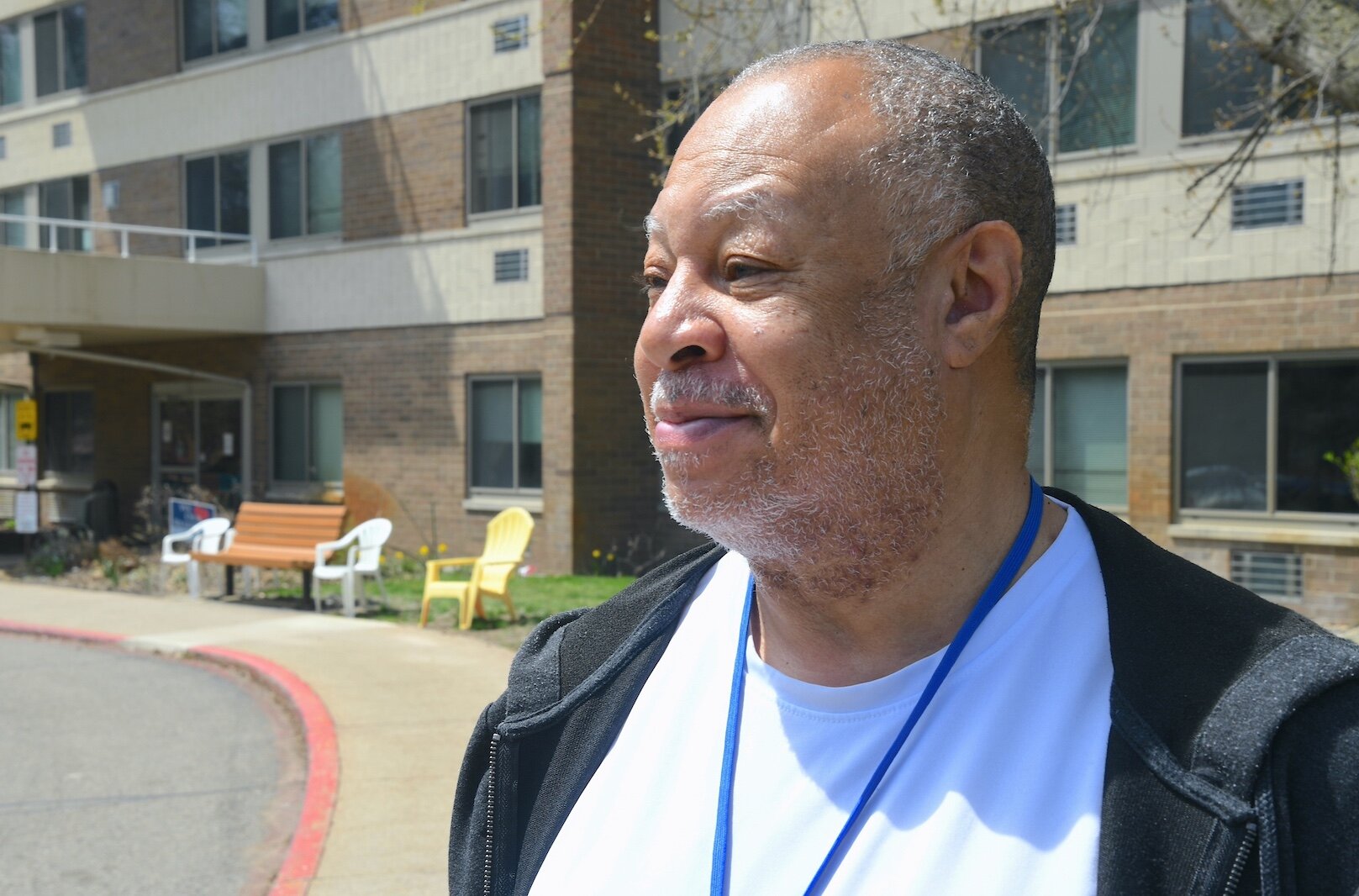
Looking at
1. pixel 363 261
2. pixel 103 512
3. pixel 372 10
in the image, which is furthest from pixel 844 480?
pixel 103 512

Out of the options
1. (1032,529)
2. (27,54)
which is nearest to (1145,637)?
(1032,529)

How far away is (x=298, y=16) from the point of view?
65.8 feet

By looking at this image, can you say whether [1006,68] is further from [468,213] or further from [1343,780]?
[1343,780]

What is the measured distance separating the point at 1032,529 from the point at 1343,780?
0.50m

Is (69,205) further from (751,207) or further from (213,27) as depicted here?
(751,207)

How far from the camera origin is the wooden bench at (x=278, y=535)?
14797mm

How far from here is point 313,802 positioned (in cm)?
715

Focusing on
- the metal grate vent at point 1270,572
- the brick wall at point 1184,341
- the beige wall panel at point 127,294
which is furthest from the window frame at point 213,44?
the metal grate vent at point 1270,572

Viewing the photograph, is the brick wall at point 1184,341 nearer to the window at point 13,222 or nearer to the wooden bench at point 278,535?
the wooden bench at point 278,535

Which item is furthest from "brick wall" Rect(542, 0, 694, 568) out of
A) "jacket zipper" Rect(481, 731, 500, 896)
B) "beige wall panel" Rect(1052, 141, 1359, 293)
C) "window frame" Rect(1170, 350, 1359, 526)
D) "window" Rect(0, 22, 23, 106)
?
"jacket zipper" Rect(481, 731, 500, 896)

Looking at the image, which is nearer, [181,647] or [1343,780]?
[1343,780]

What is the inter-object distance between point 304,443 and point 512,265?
467cm

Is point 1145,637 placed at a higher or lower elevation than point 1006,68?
lower

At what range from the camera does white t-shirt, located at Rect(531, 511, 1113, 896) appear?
150 centimetres
